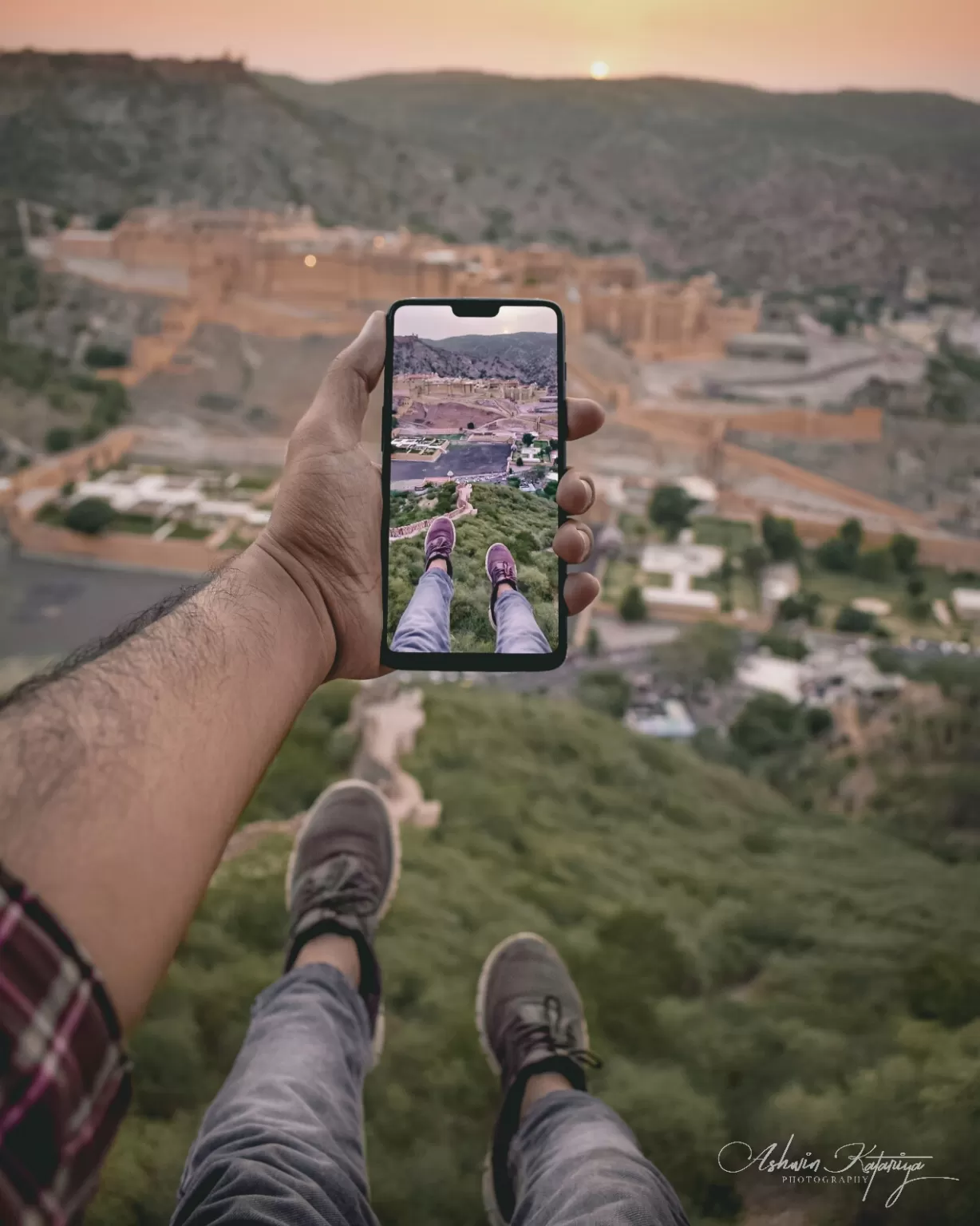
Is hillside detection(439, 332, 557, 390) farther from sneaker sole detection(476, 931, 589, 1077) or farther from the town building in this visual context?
the town building

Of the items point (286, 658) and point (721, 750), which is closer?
point (286, 658)

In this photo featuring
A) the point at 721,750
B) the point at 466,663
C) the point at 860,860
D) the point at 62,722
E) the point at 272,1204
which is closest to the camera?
the point at 62,722

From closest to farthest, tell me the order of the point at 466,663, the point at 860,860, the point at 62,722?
1. the point at 62,722
2. the point at 466,663
3. the point at 860,860

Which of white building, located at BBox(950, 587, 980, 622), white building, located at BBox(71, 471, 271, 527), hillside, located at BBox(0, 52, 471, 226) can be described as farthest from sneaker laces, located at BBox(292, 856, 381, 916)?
hillside, located at BBox(0, 52, 471, 226)

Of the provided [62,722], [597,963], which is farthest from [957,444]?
[62,722]

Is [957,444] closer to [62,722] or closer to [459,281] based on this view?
[459,281]

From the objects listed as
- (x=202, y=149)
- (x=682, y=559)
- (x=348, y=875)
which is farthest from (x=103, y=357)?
(x=348, y=875)

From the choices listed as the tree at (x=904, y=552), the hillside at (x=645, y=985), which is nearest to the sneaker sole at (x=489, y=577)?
the hillside at (x=645, y=985)

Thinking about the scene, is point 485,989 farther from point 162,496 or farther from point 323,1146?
point 162,496
